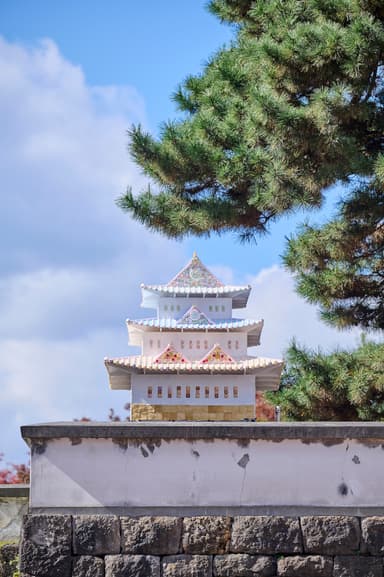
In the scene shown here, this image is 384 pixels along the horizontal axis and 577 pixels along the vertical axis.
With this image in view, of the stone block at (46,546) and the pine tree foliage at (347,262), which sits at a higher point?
the pine tree foliage at (347,262)

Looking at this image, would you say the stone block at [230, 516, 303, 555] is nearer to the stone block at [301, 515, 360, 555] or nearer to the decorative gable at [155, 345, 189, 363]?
the stone block at [301, 515, 360, 555]

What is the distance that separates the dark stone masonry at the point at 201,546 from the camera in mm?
6254

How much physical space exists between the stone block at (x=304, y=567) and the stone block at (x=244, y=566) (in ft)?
0.23

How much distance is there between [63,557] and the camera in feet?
20.6

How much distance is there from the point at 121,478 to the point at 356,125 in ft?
20.5

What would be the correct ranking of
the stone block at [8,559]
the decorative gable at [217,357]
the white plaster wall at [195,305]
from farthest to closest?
the white plaster wall at [195,305] → the decorative gable at [217,357] → the stone block at [8,559]

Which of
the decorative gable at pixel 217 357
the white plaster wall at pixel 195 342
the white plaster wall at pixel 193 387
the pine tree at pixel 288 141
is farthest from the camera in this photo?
the white plaster wall at pixel 195 342

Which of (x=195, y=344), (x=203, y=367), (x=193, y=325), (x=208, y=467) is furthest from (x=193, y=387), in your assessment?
(x=208, y=467)

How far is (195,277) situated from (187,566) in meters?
15.0

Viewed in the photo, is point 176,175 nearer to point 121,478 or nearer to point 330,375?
point 330,375

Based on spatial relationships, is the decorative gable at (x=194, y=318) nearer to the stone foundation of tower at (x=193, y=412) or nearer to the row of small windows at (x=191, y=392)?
the row of small windows at (x=191, y=392)

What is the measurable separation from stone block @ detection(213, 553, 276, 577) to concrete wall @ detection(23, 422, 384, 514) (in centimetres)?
33

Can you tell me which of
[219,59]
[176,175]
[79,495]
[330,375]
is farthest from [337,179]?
[79,495]

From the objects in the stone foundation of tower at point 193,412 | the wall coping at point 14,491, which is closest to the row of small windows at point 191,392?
the stone foundation of tower at point 193,412
